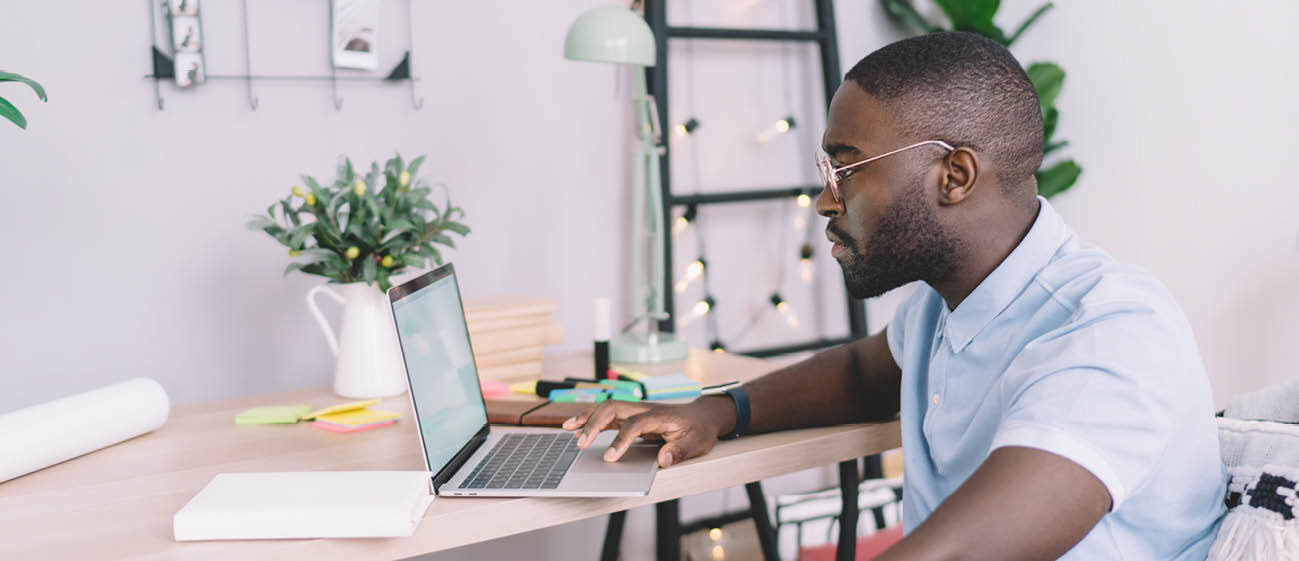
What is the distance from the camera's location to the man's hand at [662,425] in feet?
4.01

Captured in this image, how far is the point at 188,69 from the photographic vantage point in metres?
1.78

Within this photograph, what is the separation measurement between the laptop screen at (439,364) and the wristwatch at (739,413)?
1.06 ft

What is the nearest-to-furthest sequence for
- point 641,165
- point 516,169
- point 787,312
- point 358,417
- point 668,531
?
1. point 358,417
2. point 668,531
3. point 641,165
4. point 516,169
5. point 787,312

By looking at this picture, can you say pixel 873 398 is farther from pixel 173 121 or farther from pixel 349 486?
pixel 173 121

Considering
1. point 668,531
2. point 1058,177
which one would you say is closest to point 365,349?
point 668,531

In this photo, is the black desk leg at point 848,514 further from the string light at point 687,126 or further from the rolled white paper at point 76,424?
the string light at point 687,126

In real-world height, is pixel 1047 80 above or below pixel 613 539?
above

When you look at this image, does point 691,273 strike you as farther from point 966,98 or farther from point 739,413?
point 966,98

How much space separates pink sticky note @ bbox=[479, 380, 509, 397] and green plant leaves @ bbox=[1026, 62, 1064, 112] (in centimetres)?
158

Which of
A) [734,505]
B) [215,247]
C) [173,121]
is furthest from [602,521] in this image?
[173,121]

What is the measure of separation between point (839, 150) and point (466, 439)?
1.83 ft

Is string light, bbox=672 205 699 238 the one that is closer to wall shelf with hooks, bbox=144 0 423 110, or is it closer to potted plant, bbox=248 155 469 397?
wall shelf with hooks, bbox=144 0 423 110

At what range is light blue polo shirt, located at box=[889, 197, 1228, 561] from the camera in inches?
34.7

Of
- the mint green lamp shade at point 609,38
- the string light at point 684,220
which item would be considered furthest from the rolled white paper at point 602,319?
the string light at point 684,220
